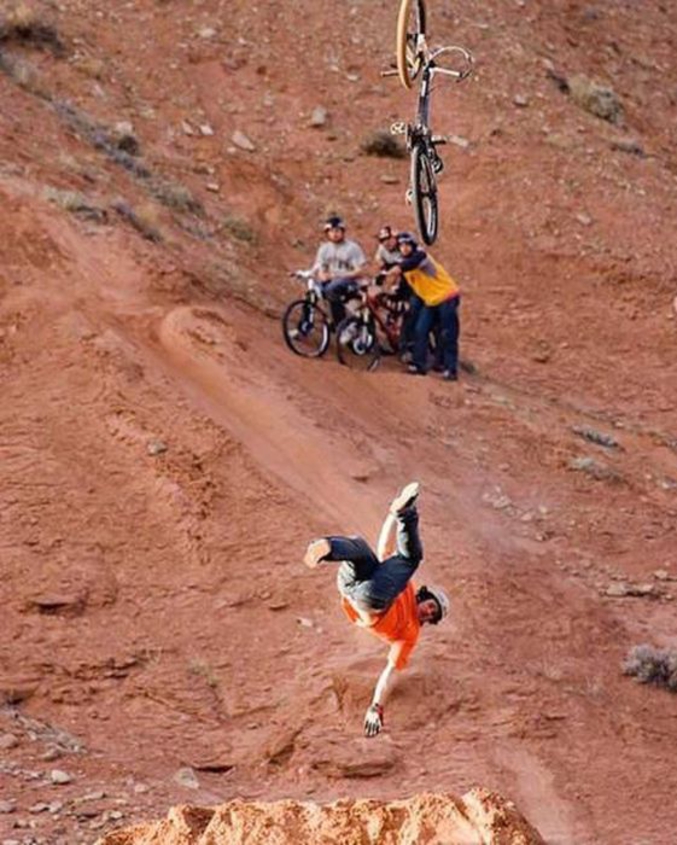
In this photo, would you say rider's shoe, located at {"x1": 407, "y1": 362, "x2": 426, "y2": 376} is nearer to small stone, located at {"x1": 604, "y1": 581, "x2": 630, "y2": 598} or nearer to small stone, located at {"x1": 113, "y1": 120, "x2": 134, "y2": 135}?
small stone, located at {"x1": 604, "y1": 581, "x2": 630, "y2": 598}

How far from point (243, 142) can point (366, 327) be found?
9.06 meters

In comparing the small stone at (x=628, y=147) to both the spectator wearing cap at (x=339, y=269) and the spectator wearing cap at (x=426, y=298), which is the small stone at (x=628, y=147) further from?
the spectator wearing cap at (x=339, y=269)

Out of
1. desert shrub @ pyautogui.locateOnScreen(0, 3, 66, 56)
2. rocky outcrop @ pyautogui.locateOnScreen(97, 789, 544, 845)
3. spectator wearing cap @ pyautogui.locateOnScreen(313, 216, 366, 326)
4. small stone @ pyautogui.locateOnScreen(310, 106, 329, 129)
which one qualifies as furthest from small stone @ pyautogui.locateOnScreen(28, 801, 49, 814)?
small stone @ pyautogui.locateOnScreen(310, 106, 329, 129)

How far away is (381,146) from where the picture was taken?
2973cm

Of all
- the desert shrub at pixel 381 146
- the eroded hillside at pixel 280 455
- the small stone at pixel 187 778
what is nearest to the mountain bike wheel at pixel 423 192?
the eroded hillside at pixel 280 455

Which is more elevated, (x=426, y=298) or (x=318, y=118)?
(x=426, y=298)

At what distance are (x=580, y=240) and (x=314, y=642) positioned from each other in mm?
14833

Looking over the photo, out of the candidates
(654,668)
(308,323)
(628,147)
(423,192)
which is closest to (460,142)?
(628,147)

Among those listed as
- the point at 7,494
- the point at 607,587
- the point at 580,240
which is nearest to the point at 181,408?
the point at 7,494

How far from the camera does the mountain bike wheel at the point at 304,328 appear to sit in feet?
67.1

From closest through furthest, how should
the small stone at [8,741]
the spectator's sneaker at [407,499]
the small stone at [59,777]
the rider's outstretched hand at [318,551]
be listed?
1. the rider's outstretched hand at [318,551]
2. the spectator's sneaker at [407,499]
3. the small stone at [59,777]
4. the small stone at [8,741]

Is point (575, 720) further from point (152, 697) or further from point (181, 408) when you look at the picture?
point (181, 408)

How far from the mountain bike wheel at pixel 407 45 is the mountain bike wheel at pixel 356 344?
842 cm

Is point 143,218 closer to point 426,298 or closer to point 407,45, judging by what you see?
point 426,298
